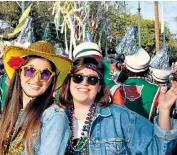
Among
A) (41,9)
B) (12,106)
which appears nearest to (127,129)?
(12,106)

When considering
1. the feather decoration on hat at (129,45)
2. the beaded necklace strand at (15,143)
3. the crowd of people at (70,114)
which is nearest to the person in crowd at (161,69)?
the feather decoration on hat at (129,45)

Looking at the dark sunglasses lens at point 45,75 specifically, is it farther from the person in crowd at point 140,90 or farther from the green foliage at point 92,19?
the green foliage at point 92,19

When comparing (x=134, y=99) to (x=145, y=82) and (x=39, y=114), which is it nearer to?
(x=145, y=82)

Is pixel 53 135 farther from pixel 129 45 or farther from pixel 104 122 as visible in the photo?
pixel 129 45

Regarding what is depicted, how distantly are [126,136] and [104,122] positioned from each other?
0.51 feet

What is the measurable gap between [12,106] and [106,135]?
63 cm

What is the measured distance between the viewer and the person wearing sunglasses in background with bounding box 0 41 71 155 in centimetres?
225

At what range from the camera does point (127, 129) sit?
251 centimetres

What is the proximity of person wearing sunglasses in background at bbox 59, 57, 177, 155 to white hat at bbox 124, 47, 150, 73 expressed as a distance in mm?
2376

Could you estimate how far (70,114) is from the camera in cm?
264

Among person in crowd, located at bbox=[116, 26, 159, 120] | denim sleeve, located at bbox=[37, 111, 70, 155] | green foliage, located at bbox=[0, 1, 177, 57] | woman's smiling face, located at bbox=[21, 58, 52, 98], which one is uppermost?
green foliage, located at bbox=[0, 1, 177, 57]

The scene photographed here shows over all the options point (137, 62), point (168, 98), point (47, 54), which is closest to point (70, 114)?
point (47, 54)

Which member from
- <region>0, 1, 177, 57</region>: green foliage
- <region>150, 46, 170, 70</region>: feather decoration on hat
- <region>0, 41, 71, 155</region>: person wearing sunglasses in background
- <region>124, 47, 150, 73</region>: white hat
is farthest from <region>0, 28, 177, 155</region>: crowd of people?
<region>0, 1, 177, 57</region>: green foliage

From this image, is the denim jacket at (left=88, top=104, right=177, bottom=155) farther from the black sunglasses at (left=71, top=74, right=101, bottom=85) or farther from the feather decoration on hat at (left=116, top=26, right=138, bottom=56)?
the feather decoration on hat at (left=116, top=26, right=138, bottom=56)
